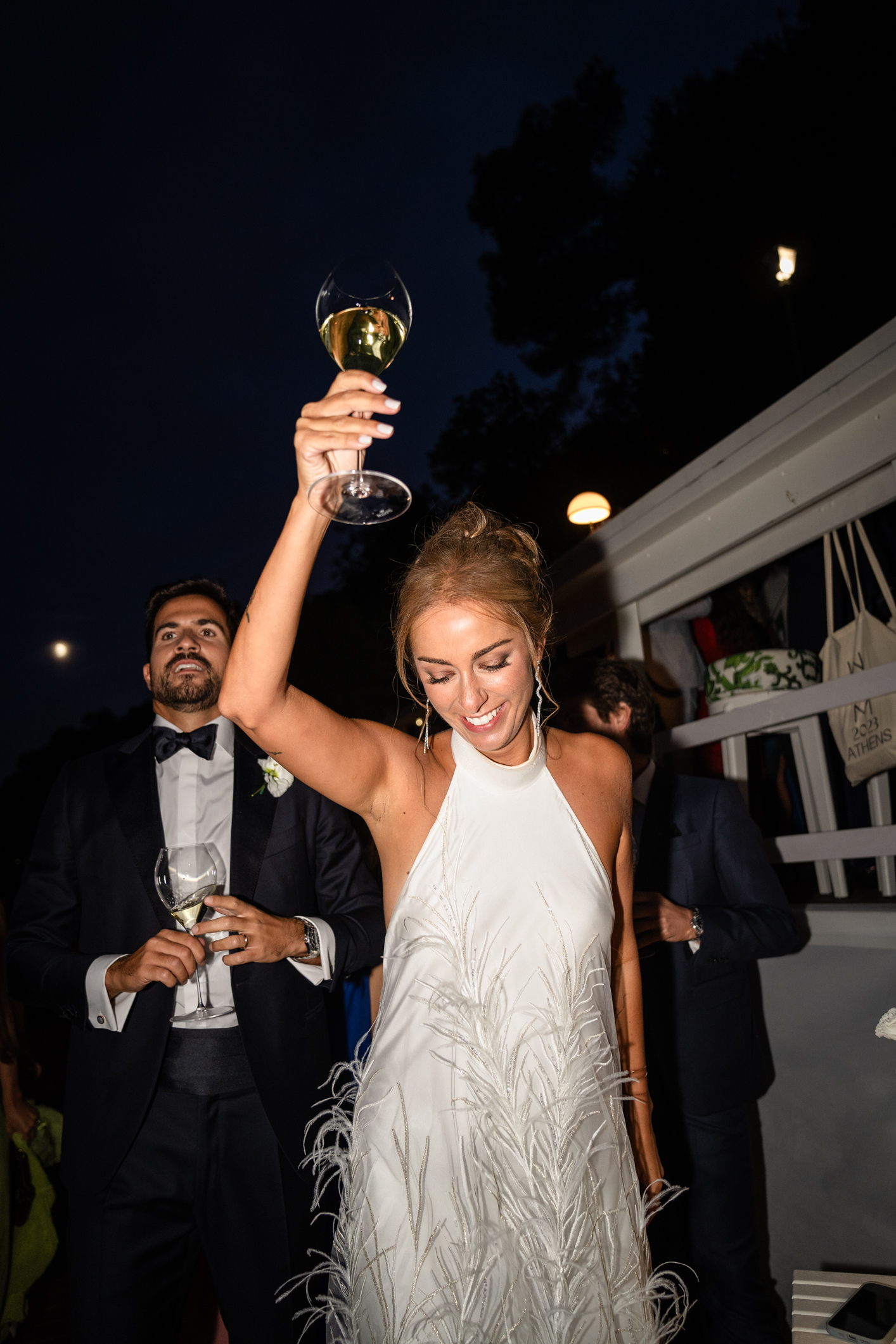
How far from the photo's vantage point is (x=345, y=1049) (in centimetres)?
329

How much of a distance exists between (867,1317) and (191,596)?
2.43 meters

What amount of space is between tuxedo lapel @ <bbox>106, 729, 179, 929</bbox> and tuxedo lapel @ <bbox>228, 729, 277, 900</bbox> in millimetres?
200

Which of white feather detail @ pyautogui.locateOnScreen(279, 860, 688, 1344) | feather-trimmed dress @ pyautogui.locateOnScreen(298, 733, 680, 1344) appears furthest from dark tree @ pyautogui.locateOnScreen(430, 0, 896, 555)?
white feather detail @ pyautogui.locateOnScreen(279, 860, 688, 1344)

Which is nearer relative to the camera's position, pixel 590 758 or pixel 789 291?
pixel 590 758

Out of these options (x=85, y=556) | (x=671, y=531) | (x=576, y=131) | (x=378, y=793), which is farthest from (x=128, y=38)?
(x=378, y=793)

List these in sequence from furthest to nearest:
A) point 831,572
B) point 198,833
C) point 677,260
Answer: point 677,260
point 831,572
point 198,833

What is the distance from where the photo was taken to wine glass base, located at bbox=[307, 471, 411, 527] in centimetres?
119

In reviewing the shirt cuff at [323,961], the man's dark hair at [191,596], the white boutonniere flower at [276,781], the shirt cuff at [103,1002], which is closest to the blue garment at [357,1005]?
the shirt cuff at [323,961]

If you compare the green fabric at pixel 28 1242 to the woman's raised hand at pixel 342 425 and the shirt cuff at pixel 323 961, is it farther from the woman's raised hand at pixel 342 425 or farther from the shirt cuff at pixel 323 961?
the woman's raised hand at pixel 342 425

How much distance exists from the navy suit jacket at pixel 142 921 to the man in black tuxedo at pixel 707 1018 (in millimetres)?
950

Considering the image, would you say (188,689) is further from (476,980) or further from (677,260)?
(677,260)

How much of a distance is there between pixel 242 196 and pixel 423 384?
18.5 metres

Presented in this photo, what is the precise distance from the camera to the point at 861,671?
10.5ft

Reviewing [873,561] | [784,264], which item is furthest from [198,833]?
[784,264]
